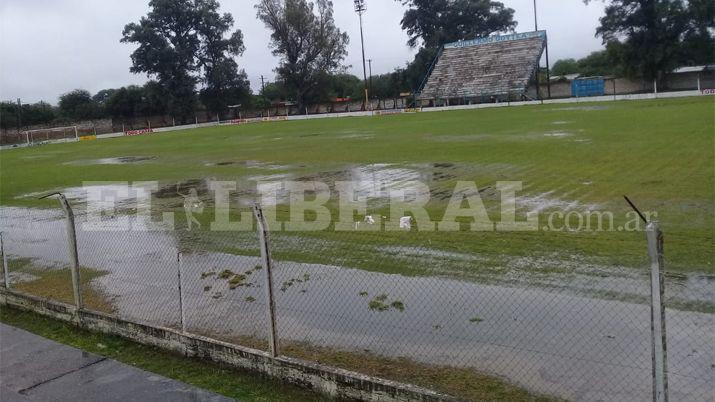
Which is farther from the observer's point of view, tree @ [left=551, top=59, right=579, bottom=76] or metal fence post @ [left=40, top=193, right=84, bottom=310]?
tree @ [left=551, top=59, right=579, bottom=76]

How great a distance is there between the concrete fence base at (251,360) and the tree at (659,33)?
55.3m

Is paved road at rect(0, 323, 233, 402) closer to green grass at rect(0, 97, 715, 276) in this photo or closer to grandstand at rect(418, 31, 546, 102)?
green grass at rect(0, 97, 715, 276)

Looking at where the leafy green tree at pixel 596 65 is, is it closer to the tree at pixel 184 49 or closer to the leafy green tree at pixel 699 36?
the leafy green tree at pixel 699 36

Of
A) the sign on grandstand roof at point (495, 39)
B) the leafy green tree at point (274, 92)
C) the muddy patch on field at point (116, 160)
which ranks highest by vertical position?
the sign on grandstand roof at point (495, 39)

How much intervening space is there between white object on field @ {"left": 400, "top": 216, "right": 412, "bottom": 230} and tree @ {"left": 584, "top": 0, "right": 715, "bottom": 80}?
48.8m

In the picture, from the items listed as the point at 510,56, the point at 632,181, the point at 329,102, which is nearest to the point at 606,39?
the point at 510,56

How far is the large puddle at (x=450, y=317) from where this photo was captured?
6129mm

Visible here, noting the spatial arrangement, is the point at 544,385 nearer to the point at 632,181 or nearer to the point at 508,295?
the point at 508,295

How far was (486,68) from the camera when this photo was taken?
6906 centimetres

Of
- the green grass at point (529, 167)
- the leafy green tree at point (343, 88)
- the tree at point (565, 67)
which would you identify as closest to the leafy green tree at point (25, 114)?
the leafy green tree at point (343, 88)

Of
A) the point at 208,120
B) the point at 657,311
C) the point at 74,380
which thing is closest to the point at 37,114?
the point at 208,120

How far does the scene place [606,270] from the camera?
9047mm

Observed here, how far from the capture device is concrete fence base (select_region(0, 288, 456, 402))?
5.73 meters

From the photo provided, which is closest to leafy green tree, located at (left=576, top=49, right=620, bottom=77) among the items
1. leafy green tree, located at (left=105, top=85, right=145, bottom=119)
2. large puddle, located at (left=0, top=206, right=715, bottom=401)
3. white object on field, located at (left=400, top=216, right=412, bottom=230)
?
leafy green tree, located at (left=105, top=85, right=145, bottom=119)
